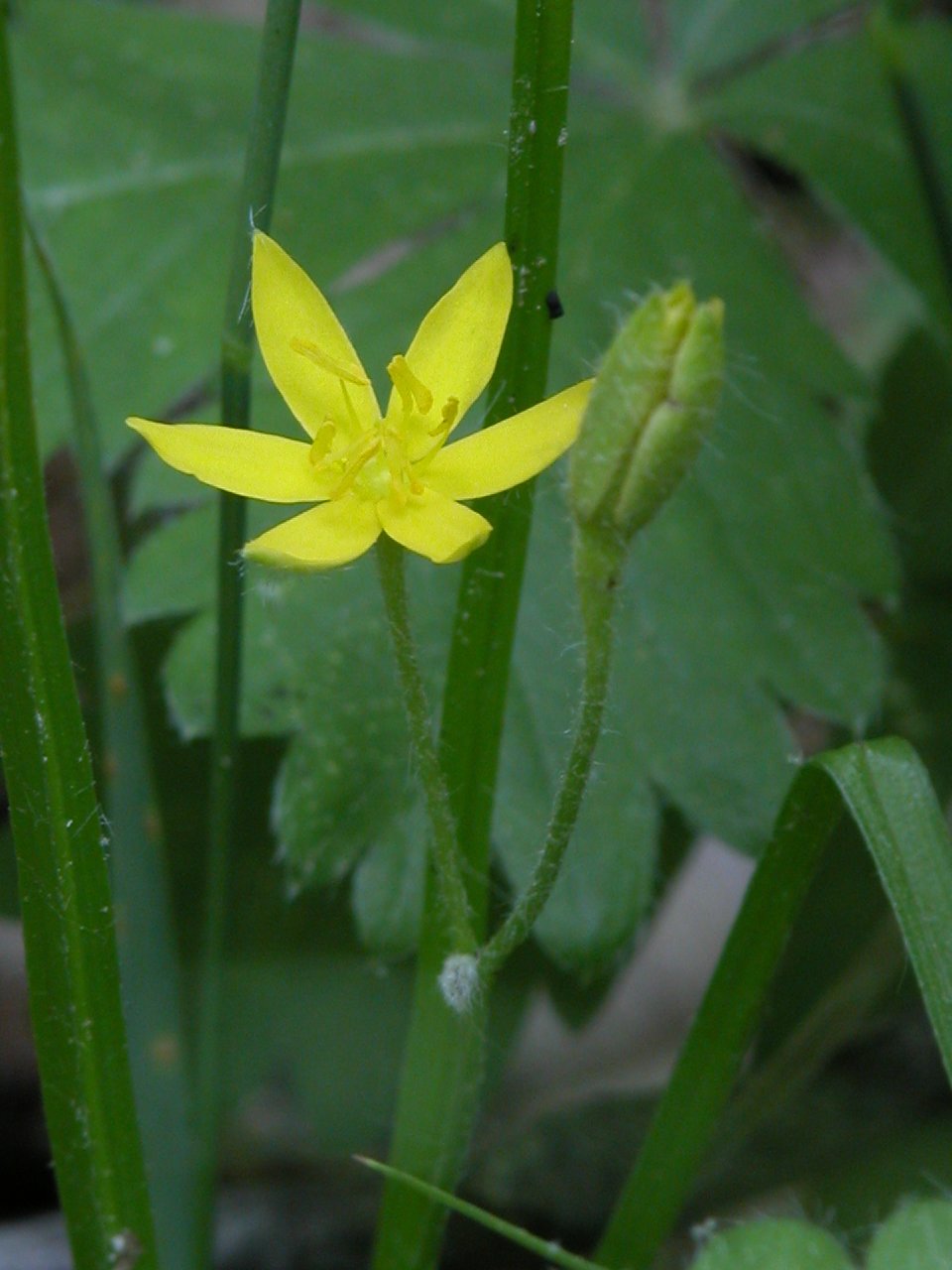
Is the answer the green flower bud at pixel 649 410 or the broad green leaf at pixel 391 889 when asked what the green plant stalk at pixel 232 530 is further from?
the green flower bud at pixel 649 410

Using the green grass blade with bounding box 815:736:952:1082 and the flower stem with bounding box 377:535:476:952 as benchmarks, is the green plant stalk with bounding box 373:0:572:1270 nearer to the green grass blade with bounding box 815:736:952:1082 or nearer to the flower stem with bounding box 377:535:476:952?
the flower stem with bounding box 377:535:476:952

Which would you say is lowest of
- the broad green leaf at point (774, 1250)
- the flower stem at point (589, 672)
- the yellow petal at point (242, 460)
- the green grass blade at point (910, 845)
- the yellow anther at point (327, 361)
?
the broad green leaf at point (774, 1250)

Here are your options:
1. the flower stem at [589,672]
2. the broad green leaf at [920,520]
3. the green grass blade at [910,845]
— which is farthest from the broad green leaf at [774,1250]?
the broad green leaf at [920,520]

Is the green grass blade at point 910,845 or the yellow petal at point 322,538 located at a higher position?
the yellow petal at point 322,538

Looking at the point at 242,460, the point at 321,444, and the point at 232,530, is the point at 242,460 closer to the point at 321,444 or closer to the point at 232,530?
the point at 321,444

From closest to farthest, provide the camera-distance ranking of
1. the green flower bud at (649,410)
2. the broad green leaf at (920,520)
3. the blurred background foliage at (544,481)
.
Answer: the green flower bud at (649,410), the blurred background foliage at (544,481), the broad green leaf at (920,520)

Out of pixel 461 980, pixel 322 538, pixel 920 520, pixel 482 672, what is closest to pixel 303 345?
pixel 322 538

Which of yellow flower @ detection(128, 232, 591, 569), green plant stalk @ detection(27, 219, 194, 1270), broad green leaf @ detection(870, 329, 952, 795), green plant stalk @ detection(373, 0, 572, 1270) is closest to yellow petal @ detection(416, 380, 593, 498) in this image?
yellow flower @ detection(128, 232, 591, 569)
